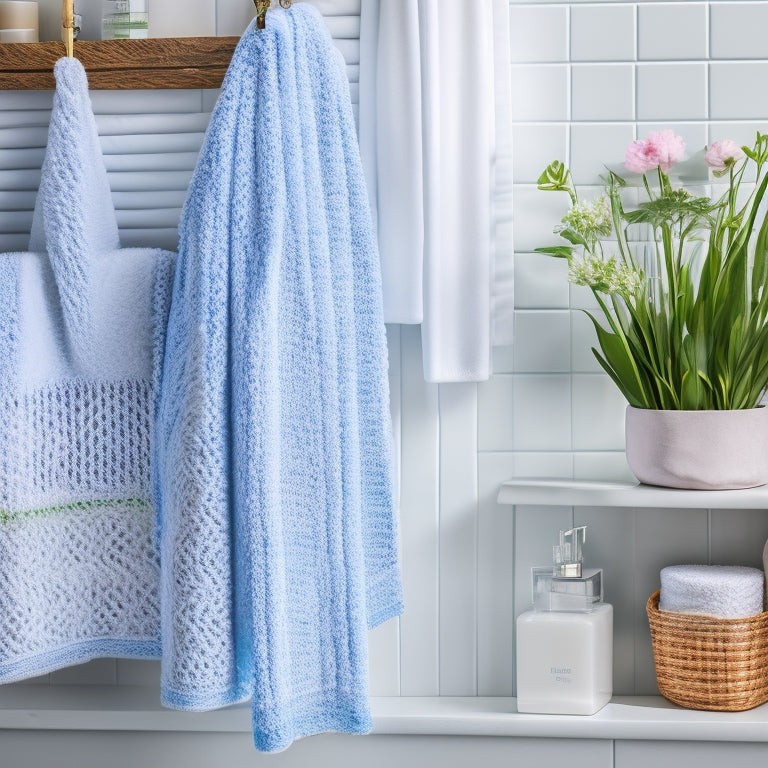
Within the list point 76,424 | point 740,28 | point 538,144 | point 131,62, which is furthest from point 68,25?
point 740,28

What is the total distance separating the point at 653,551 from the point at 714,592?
112mm

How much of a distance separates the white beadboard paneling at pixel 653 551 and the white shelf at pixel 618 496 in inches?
3.1

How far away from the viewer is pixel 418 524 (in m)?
1.05

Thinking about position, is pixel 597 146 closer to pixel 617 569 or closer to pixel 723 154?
pixel 723 154

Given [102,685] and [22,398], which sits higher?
Result: [22,398]

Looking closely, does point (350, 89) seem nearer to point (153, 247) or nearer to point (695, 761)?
point (153, 247)

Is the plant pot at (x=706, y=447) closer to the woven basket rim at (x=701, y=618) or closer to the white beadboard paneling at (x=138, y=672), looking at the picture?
the woven basket rim at (x=701, y=618)

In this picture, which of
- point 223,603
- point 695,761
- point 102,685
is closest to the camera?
point 223,603

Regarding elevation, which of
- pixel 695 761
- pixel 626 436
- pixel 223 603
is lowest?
pixel 695 761

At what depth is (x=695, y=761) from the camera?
37.5 inches

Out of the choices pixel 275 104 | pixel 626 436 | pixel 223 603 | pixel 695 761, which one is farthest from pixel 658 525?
pixel 275 104

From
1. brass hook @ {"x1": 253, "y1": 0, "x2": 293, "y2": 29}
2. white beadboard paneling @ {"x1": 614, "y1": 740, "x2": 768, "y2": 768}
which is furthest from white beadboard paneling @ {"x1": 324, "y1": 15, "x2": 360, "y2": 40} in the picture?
white beadboard paneling @ {"x1": 614, "y1": 740, "x2": 768, "y2": 768}

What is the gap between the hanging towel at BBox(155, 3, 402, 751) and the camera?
826mm

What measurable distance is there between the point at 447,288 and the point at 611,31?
35 centimetres
